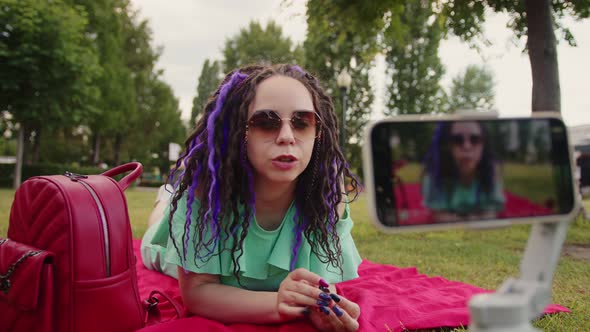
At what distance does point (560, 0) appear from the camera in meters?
5.83

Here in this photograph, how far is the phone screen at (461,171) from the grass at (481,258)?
1.71 m

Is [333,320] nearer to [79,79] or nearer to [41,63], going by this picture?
[41,63]

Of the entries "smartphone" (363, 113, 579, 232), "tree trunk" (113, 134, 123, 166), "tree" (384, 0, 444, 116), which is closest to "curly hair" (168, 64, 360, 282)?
"smartphone" (363, 113, 579, 232)

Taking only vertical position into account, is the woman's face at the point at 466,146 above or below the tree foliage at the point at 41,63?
below

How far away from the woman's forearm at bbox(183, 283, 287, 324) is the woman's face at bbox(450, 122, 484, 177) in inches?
47.7

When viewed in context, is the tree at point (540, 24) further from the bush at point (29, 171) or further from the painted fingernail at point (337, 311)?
the bush at point (29, 171)

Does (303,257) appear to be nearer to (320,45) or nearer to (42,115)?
(42,115)

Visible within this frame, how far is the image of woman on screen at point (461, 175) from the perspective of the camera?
790 millimetres

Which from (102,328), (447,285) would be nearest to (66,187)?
(102,328)

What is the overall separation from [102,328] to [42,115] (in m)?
13.9

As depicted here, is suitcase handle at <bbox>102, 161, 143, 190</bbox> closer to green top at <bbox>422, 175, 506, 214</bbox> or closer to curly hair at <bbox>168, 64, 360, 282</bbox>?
curly hair at <bbox>168, 64, 360, 282</bbox>

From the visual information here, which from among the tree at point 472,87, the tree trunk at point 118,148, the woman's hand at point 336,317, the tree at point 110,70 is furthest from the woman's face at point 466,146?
the tree at point 472,87

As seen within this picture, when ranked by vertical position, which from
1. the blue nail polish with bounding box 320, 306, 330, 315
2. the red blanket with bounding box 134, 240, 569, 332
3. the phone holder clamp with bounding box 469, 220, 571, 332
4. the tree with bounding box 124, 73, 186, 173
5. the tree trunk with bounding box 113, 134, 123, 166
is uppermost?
the tree with bounding box 124, 73, 186, 173

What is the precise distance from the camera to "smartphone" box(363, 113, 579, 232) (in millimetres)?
788
